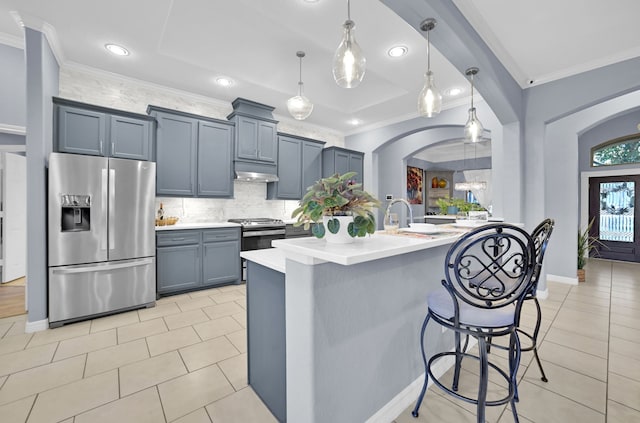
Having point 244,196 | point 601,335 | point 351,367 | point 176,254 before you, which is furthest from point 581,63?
point 176,254

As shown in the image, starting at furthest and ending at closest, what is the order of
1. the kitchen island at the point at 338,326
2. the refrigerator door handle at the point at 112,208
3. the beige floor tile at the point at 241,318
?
the refrigerator door handle at the point at 112,208, the beige floor tile at the point at 241,318, the kitchen island at the point at 338,326

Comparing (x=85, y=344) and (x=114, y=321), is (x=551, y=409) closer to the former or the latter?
(x=85, y=344)

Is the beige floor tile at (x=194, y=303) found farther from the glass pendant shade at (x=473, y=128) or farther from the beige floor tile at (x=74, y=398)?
the glass pendant shade at (x=473, y=128)

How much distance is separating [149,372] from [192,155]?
2.78 m

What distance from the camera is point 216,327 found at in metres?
2.74

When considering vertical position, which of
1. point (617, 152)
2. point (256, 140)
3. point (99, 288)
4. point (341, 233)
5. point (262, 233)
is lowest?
point (99, 288)

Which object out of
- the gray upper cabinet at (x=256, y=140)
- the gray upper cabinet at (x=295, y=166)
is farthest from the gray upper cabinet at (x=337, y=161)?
the gray upper cabinet at (x=256, y=140)

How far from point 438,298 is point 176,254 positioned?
10.6 ft

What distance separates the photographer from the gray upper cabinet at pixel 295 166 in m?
4.91

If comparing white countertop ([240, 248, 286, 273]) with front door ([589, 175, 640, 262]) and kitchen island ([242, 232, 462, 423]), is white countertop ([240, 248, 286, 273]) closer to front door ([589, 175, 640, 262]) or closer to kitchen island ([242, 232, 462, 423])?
kitchen island ([242, 232, 462, 423])

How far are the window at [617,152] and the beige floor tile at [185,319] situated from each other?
8318 millimetres

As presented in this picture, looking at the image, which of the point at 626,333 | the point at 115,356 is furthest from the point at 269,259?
the point at 626,333

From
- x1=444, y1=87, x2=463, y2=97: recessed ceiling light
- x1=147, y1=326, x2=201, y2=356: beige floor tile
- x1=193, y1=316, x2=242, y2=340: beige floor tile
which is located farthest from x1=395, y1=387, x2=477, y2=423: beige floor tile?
x1=444, y1=87, x2=463, y2=97: recessed ceiling light

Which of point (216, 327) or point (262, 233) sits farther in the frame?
point (262, 233)
